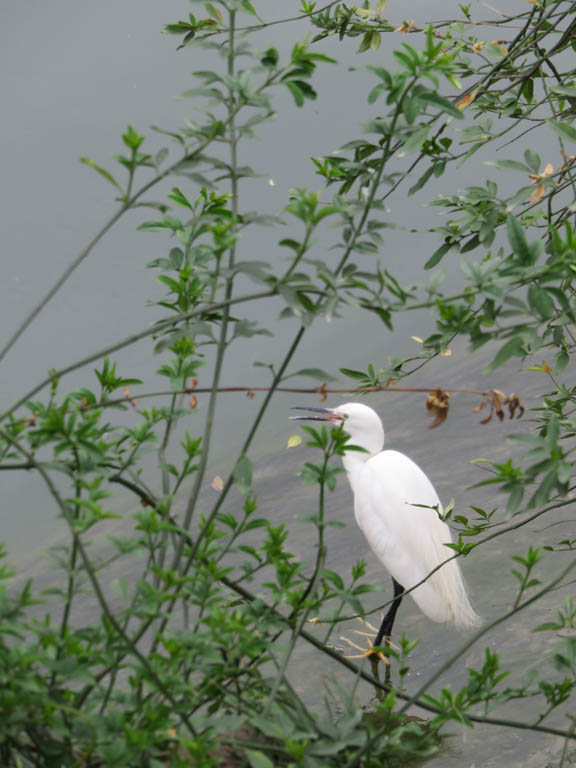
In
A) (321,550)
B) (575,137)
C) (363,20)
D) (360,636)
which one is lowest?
(360,636)

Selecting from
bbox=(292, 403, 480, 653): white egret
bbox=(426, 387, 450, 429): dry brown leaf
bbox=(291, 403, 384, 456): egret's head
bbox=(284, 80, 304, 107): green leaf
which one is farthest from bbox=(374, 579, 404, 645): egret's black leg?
bbox=(284, 80, 304, 107): green leaf

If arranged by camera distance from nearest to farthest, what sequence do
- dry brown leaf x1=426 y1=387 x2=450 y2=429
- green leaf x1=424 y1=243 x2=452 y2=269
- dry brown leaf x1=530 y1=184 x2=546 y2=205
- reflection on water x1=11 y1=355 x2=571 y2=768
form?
dry brown leaf x1=426 y1=387 x2=450 y2=429, dry brown leaf x1=530 y1=184 x2=546 y2=205, green leaf x1=424 y1=243 x2=452 y2=269, reflection on water x1=11 y1=355 x2=571 y2=768

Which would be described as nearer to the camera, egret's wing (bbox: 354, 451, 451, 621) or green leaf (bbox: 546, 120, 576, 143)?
green leaf (bbox: 546, 120, 576, 143)

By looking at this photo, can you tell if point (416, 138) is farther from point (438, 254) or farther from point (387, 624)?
point (387, 624)

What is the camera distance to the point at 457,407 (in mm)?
4750

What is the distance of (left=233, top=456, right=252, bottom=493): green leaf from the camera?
1146mm

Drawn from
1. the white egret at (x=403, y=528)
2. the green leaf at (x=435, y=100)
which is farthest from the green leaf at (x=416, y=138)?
the white egret at (x=403, y=528)

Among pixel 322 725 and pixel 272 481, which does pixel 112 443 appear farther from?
pixel 272 481

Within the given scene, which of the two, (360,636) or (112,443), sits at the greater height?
(112,443)

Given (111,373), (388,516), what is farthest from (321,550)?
(388,516)

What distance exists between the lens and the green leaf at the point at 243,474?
1146 mm

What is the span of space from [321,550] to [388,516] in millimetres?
1895

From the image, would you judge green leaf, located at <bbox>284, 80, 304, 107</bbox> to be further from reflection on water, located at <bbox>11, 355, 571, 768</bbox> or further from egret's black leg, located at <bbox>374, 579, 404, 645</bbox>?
egret's black leg, located at <bbox>374, 579, 404, 645</bbox>

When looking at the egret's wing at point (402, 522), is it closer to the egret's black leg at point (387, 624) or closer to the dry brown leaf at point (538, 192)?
the egret's black leg at point (387, 624)
